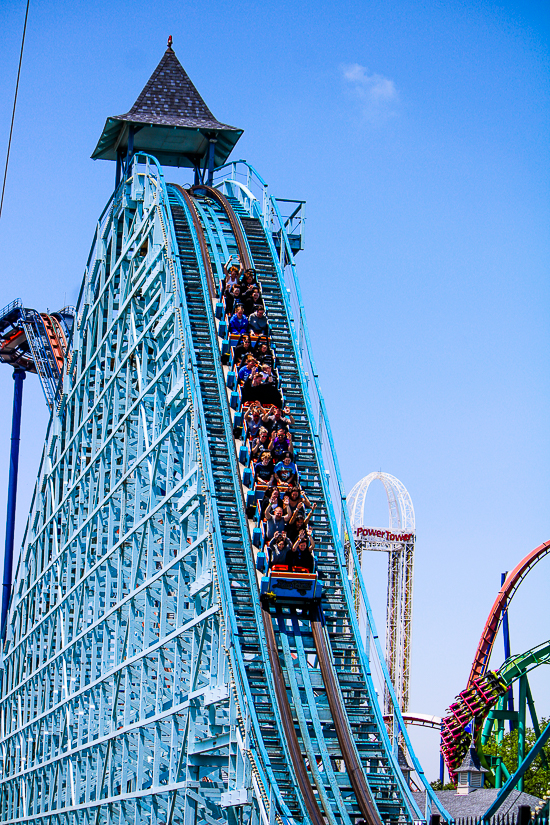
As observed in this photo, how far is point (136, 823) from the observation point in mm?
18094

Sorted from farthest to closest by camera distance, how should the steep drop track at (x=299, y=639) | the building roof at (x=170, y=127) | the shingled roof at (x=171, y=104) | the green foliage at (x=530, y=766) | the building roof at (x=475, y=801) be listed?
the green foliage at (x=530, y=766), the shingled roof at (x=171, y=104), the building roof at (x=170, y=127), the building roof at (x=475, y=801), the steep drop track at (x=299, y=639)

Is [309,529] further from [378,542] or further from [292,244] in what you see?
[378,542]

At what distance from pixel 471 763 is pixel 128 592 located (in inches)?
306

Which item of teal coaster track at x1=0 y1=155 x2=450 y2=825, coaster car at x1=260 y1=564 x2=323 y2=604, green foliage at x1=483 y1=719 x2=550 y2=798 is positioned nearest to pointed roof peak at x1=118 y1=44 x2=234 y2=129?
teal coaster track at x1=0 y1=155 x2=450 y2=825

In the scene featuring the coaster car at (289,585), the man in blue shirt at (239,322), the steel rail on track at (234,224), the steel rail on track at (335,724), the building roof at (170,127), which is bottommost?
the steel rail on track at (335,724)

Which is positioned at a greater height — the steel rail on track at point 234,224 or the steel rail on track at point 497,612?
Result: the steel rail on track at point 234,224

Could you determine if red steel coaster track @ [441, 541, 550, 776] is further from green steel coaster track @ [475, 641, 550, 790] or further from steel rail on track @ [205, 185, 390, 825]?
steel rail on track @ [205, 185, 390, 825]

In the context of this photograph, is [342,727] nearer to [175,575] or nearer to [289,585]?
[289,585]

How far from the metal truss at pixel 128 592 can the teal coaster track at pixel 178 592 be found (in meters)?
0.05

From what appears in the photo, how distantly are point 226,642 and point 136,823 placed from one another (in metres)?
4.47

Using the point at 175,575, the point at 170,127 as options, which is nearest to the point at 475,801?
the point at 175,575

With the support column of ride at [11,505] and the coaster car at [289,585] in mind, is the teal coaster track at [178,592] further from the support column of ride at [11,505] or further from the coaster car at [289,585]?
the support column of ride at [11,505]

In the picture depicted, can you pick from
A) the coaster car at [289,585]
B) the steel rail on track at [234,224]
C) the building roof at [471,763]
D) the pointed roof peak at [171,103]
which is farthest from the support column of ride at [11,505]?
the coaster car at [289,585]

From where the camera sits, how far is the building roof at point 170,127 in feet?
83.2
